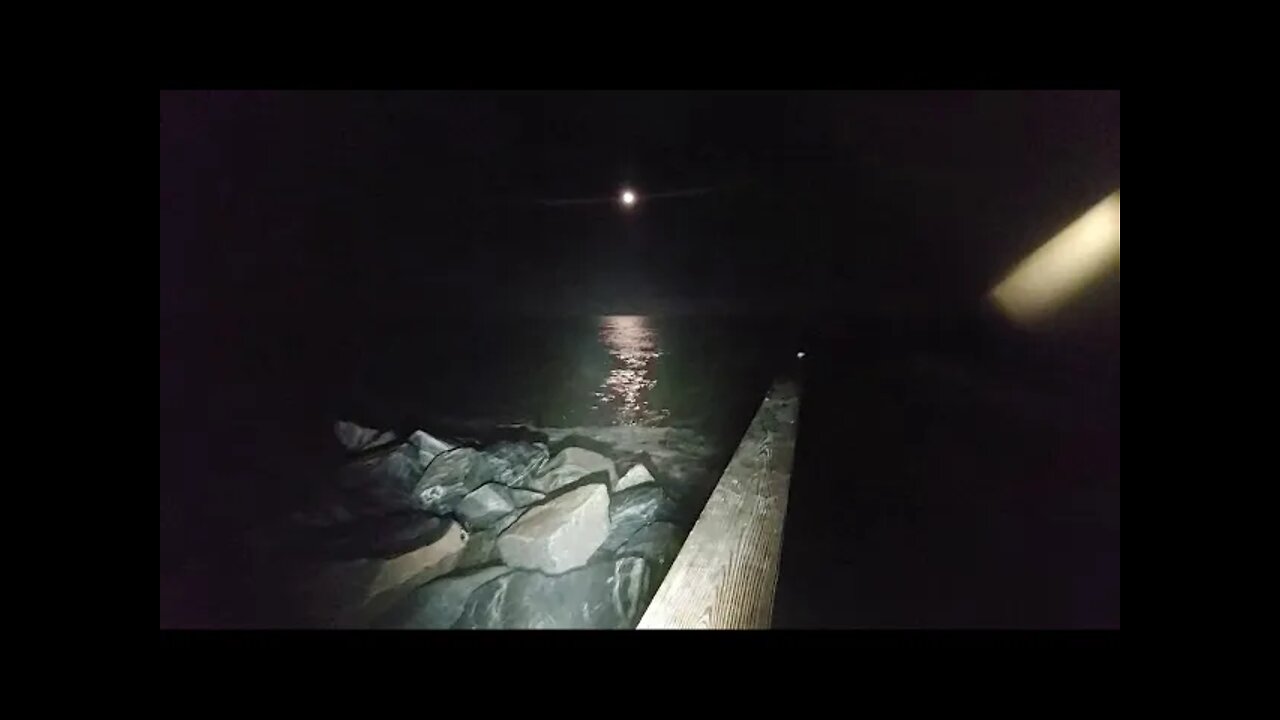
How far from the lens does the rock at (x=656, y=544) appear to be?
3289mm

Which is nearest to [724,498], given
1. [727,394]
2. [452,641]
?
[452,641]

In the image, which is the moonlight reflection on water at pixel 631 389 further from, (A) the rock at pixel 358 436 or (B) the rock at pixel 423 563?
(B) the rock at pixel 423 563

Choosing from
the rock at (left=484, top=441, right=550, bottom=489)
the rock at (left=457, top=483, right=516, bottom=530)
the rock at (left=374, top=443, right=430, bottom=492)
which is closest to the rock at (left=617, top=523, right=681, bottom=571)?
the rock at (left=457, top=483, right=516, bottom=530)

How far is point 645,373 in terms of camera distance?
11.9 m

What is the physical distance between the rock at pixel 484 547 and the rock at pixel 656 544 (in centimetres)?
89

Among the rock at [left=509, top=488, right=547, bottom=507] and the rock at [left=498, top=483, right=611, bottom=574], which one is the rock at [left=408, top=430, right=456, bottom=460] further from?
the rock at [left=498, top=483, right=611, bottom=574]

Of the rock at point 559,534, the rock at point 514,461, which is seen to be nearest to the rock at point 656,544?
the rock at point 559,534

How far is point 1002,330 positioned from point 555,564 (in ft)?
43.3

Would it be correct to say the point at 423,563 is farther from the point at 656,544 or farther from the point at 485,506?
the point at 656,544

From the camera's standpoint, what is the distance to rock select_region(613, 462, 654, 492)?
4.20m

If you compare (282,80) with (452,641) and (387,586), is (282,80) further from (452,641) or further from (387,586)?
(387,586)

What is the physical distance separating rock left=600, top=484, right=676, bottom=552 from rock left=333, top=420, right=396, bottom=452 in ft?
11.4

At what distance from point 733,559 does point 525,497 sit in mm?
2129

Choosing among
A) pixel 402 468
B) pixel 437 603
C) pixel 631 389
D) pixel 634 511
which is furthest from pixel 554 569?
pixel 631 389
